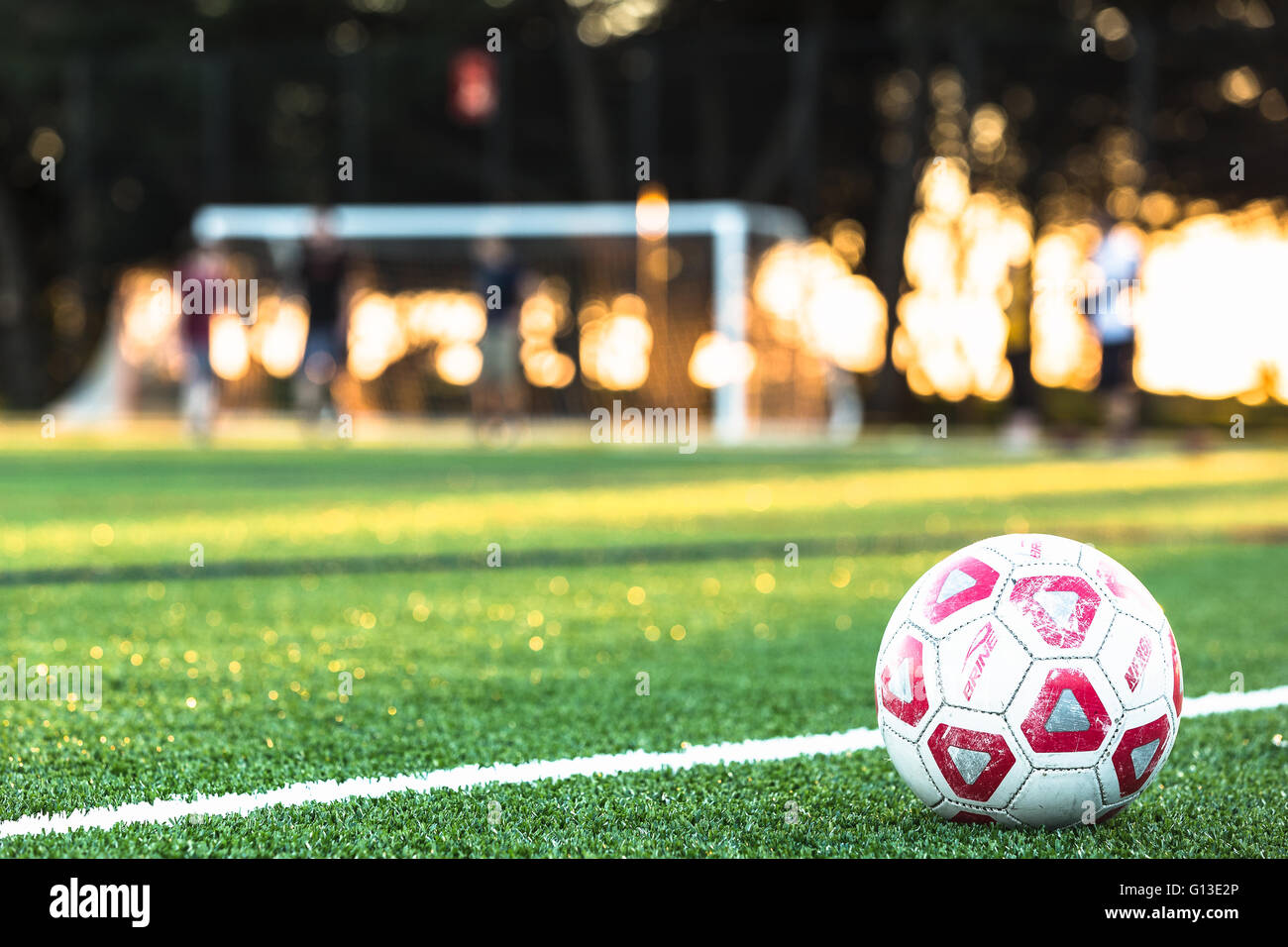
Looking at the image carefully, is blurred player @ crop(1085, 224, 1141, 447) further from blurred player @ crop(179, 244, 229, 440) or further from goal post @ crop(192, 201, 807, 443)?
blurred player @ crop(179, 244, 229, 440)

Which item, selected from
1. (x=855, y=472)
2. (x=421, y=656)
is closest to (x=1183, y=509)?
(x=855, y=472)

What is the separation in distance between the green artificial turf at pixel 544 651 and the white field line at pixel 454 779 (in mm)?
65

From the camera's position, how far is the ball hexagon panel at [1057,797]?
274 cm

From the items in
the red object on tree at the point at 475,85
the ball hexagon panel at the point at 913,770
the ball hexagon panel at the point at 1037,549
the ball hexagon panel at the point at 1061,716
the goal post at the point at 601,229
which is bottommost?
the ball hexagon panel at the point at 913,770

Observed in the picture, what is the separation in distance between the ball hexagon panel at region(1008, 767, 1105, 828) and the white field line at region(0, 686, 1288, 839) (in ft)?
2.34

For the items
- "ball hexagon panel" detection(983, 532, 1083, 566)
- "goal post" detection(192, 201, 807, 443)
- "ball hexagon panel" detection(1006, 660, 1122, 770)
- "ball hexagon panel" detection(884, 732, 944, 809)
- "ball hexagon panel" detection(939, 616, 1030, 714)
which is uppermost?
"goal post" detection(192, 201, 807, 443)

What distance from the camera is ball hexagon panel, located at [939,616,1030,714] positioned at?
9.08 feet

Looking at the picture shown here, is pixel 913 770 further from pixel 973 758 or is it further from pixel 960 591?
pixel 960 591

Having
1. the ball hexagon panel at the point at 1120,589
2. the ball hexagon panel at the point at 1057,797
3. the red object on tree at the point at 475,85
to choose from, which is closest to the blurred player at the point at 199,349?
the red object on tree at the point at 475,85

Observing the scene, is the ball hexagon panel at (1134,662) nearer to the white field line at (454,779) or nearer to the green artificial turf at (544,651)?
the green artificial turf at (544,651)

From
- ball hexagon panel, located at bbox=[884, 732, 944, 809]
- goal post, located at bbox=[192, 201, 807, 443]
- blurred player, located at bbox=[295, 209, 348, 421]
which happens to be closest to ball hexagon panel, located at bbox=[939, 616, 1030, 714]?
ball hexagon panel, located at bbox=[884, 732, 944, 809]

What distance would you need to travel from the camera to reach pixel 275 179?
26375 mm

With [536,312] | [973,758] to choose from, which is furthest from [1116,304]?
[973,758]

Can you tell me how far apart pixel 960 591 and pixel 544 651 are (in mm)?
2036
